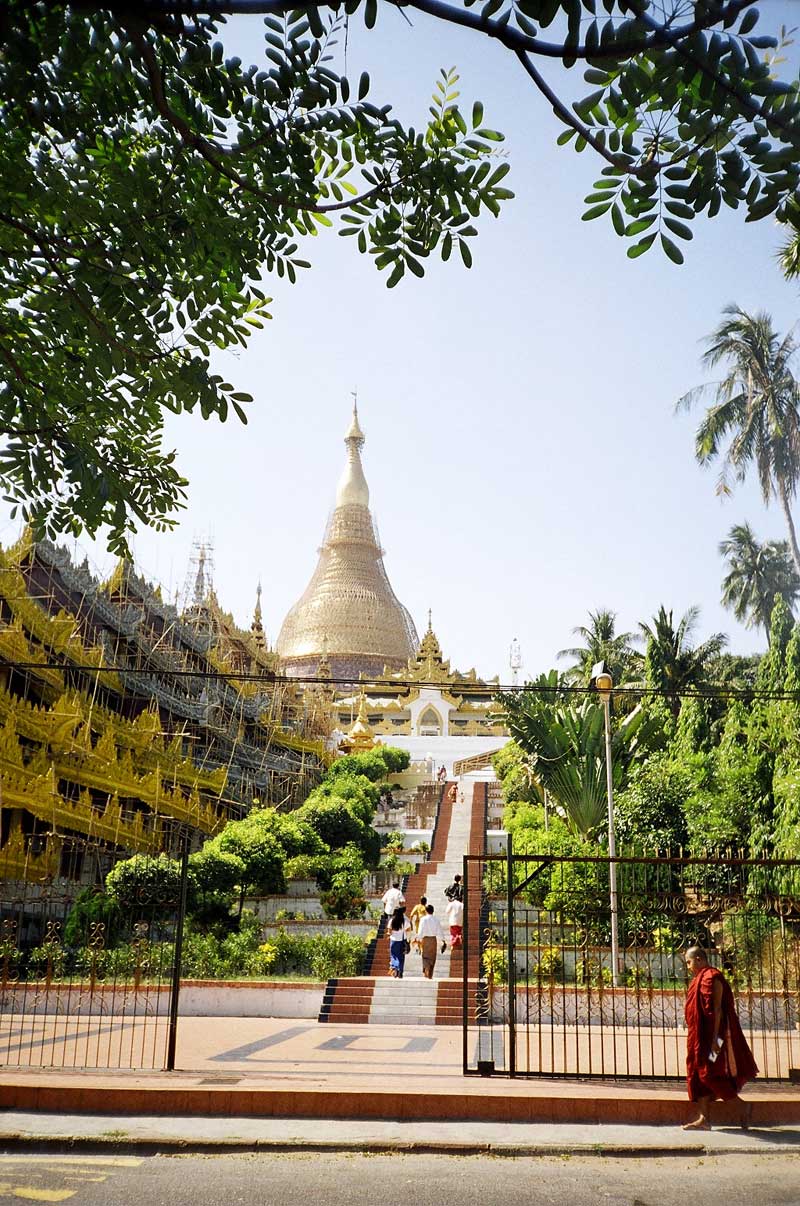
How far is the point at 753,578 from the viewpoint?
45.5m

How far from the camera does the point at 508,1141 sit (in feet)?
23.9

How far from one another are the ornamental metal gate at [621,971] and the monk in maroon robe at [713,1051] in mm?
510

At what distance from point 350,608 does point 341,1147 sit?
69.7 meters

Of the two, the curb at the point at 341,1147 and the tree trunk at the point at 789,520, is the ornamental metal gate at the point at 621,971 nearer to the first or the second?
the curb at the point at 341,1147

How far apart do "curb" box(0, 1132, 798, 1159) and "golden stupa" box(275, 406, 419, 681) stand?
2607 inches

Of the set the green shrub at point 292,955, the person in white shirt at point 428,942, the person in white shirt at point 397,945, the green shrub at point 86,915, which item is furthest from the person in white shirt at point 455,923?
the green shrub at point 86,915

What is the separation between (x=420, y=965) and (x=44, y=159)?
15173 millimetres

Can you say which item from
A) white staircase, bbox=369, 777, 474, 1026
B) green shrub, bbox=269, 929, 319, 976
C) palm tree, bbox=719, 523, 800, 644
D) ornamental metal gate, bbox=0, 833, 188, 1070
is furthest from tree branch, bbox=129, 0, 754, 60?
palm tree, bbox=719, 523, 800, 644

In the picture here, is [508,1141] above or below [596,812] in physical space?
below

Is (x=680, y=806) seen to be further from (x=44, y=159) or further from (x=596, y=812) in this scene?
(x=44, y=159)

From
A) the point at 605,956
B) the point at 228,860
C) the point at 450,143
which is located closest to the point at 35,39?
the point at 450,143

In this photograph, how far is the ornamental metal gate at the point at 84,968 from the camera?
10.5m

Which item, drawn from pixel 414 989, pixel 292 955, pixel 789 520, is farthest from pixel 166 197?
pixel 789 520

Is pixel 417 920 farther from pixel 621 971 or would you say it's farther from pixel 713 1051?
pixel 713 1051
